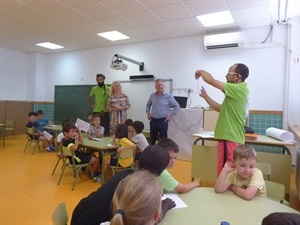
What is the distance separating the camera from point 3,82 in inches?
294

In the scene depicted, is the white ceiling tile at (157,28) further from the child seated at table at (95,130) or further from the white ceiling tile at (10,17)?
the white ceiling tile at (10,17)

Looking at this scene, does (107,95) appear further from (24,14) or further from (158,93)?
(24,14)

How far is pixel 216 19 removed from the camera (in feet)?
14.7

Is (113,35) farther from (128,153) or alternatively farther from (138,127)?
(128,153)

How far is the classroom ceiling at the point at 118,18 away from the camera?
3.88m

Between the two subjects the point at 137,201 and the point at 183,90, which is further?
the point at 183,90

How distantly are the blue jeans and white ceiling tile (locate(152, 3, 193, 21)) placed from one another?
6.67ft

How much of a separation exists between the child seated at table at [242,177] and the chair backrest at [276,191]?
0.70ft

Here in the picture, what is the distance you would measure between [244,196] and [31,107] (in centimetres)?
823

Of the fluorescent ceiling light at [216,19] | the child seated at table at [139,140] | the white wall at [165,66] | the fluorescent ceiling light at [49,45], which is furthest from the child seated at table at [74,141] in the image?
the fluorescent ceiling light at [49,45]

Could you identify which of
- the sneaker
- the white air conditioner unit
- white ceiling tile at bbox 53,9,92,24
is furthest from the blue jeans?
white ceiling tile at bbox 53,9,92,24

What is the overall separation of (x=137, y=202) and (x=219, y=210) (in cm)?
70

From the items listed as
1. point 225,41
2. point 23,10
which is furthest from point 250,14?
point 23,10

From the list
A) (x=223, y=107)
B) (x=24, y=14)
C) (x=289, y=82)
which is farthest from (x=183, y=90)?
(x=24, y=14)
